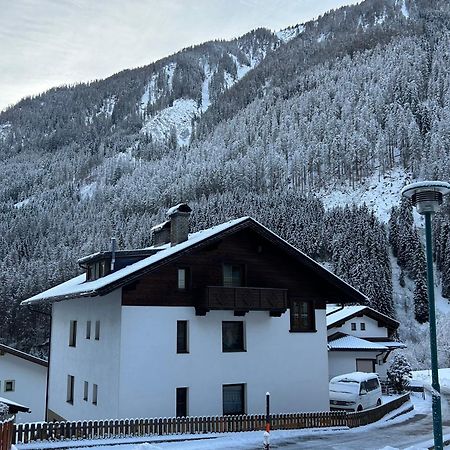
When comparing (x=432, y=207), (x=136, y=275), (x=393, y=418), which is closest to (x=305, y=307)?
(x=393, y=418)

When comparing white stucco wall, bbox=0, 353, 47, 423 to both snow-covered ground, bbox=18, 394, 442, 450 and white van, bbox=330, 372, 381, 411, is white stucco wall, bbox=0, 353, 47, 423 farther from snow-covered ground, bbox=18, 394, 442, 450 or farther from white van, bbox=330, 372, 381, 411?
snow-covered ground, bbox=18, 394, 442, 450

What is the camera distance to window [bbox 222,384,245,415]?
27.3 metres

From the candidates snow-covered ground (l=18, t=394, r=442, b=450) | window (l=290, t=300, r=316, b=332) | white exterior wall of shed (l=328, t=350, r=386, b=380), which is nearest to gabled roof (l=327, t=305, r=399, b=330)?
white exterior wall of shed (l=328, t=350, r=386, b=380)

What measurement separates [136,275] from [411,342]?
82301mm

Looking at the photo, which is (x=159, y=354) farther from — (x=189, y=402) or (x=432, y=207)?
(x=432, y=207)

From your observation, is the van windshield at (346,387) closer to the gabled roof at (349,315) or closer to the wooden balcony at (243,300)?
the wooden balcony at (243,300)

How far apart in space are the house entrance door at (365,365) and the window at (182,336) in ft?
86.2

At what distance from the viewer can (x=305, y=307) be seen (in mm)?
31172

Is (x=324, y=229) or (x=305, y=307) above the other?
(x=324, y=229)

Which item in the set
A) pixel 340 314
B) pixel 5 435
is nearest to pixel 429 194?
pixel 5 435

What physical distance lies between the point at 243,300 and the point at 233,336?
8.08 ft

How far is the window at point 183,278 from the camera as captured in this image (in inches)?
1069

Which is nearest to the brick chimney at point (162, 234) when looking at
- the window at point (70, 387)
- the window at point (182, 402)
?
the window at point (70, 387)

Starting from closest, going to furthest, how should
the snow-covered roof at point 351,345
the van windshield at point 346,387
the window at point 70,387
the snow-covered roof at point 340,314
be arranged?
the window at point 70,387
the van windshield at point 346,387
the snow-covered roof at point 351,345
the snow-covered roof at point 340,314
